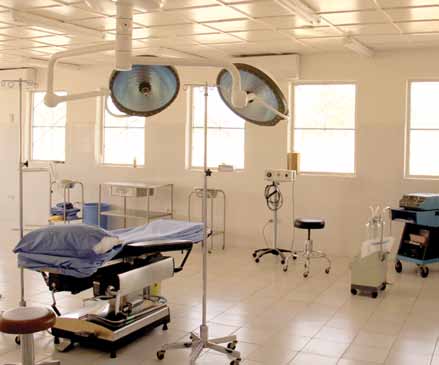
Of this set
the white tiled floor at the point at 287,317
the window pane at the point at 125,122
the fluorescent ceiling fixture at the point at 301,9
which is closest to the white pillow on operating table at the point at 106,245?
the white tiled floor at the point at 287,317

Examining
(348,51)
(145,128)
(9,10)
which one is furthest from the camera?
(145,128)

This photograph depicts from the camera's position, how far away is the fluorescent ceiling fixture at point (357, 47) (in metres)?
6.34

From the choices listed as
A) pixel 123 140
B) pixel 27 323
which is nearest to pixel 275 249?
pixel 123 140

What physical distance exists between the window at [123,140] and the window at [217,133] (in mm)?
882

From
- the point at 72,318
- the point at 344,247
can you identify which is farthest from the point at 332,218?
the point at 72,318

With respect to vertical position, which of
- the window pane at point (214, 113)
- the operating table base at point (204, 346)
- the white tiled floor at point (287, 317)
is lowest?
the white tiled floor at point (287, 317)

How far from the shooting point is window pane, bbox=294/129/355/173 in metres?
7.58

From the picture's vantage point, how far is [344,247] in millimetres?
7457

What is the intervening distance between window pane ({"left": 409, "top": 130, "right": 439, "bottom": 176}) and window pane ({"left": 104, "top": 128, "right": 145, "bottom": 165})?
12.9 ft

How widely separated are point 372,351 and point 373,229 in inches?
72.1

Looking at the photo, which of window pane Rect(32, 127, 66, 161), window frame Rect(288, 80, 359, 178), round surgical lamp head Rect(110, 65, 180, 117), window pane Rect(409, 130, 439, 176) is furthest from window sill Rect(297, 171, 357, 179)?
round surgical lamp head Rect(110, 65, 180, 117)

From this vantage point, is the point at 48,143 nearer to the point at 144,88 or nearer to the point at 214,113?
the point at 214,113

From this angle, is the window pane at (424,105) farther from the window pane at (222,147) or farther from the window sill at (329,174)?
the window pane at (222,147)

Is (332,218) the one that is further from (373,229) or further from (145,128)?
(145,128)
